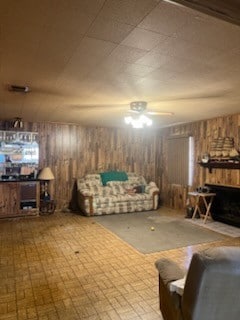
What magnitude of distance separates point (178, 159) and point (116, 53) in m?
5.01

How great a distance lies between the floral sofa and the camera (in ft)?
20.2

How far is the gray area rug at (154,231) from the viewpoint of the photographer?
414cm

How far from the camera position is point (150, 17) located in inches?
65.1

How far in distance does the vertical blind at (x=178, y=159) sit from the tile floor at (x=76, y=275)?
2.59 meters

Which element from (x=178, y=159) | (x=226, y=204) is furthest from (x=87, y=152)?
(x=226, y=204)

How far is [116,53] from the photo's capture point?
7.38 feet

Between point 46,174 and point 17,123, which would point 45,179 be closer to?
point 46,174

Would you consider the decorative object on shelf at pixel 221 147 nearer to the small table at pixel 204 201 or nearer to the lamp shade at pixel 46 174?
the small table at pixel 204 201

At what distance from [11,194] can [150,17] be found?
206 inches

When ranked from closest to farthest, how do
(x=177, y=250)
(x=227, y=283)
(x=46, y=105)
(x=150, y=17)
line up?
1. (x=227, y=283)
2. (x=150, y=17)
3. (x=177, y=250)
4. (x=46, y=105)

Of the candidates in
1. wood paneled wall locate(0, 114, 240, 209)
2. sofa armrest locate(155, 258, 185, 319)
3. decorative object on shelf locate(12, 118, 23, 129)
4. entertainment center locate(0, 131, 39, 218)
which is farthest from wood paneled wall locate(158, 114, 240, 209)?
decorative object on shelf locate(12, 118, 23, 129)

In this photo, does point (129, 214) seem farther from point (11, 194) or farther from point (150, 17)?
point (150, 17)

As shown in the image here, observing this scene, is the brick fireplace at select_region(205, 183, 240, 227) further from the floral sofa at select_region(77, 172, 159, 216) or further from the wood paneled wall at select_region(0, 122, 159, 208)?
the wood paneled wall at select_region(0, 122, 159, 208)

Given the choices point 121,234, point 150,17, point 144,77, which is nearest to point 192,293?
point 150,17
